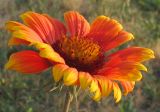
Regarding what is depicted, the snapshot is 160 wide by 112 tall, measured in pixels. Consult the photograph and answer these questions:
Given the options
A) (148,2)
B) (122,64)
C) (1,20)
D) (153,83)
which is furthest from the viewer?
(148,2)

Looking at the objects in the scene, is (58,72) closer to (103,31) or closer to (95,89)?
(95,89)

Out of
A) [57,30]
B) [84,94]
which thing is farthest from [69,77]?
[84,94]

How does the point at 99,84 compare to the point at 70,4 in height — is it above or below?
above

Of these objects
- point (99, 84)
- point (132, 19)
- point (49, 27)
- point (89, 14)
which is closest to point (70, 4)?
point (89, 14)

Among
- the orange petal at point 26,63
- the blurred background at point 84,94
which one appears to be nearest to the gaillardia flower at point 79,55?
the orange petal at point 26,63

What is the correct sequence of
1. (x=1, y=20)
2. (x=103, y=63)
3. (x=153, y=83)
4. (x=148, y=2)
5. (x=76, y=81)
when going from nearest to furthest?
(x=76, y=81) < (x=103, y=63) < (x=153, y=83) < (x=1, y=20) < (x=148, y=2)

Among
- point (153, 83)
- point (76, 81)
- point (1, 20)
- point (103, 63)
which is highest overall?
point (76, 81)

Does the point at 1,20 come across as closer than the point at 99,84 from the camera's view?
No

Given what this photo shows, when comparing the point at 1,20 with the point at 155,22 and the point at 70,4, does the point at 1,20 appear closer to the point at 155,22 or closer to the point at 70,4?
the point at 70,4

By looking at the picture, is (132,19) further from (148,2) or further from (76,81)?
(76,81)
